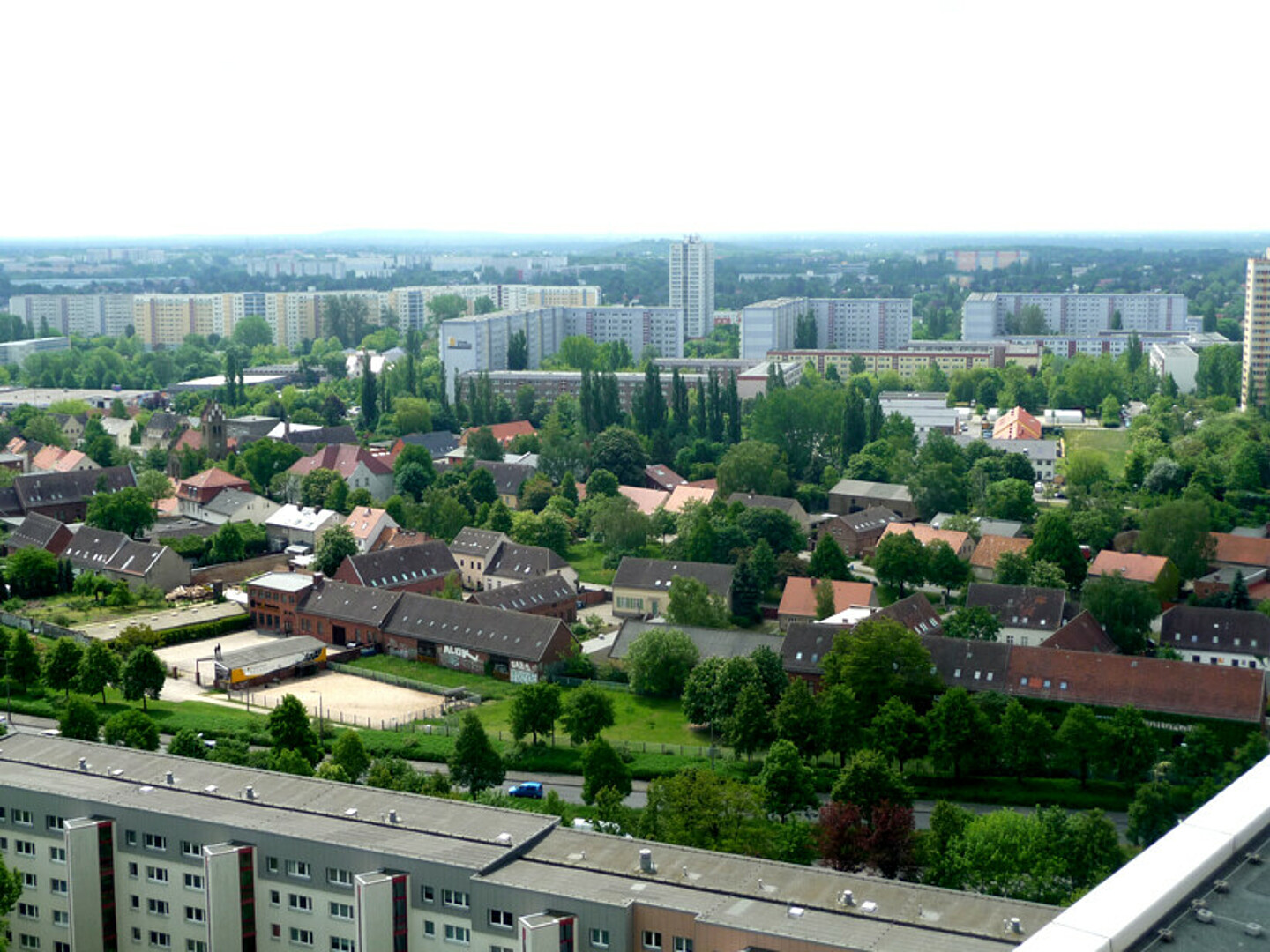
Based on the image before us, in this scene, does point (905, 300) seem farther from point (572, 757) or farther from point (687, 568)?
point (572, 757)

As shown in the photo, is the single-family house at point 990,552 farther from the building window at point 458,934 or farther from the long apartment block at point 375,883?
the building window at point 458,934

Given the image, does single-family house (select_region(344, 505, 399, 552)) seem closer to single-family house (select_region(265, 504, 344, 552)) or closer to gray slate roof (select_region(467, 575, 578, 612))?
single-family house (select_region(265, 504, 344, 552))

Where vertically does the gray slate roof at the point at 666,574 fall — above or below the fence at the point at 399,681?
above

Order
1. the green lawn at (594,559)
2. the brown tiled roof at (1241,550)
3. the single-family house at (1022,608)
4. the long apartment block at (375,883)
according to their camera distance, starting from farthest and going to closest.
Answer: the green lawn at (594,559) → the brown tiled roof at (1241,550) → the single-family house at (1022,608) → the long apartment block at (375,883)

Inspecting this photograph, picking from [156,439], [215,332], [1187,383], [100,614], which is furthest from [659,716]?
[215,332]

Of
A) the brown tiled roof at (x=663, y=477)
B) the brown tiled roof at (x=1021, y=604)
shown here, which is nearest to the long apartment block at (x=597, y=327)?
the brown tiled roof at (x=663, y=477)

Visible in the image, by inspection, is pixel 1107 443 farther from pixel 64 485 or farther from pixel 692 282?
pixel 692 282
